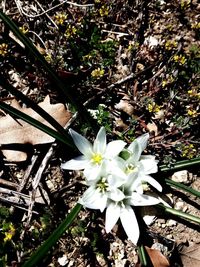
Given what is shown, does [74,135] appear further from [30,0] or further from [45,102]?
[30,0]

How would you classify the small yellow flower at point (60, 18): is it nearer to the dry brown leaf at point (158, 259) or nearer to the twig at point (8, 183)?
the twig at point (8, 183)

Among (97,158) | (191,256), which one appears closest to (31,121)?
(97,158)

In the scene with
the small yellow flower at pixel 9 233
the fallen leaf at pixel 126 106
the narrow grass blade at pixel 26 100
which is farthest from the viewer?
the fallen leaf at pixel 126 106

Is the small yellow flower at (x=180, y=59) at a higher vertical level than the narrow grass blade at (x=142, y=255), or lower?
higher

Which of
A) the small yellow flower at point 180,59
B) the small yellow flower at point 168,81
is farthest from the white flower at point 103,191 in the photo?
the small yellow flower at point 180,59

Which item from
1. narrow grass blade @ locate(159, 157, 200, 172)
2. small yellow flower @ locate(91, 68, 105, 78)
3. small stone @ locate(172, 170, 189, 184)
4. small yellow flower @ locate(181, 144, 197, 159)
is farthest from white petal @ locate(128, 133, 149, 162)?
small yellow flower @ locate(91, 68, 105, 78)

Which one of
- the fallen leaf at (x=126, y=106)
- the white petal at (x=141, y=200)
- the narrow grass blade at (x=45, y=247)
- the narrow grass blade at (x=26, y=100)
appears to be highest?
the fallen leaf at (x=126, y=106)

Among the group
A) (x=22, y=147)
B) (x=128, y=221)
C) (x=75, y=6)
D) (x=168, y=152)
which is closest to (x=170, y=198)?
(x=168, y=152)

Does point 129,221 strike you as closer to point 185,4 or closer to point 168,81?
point 168,81
